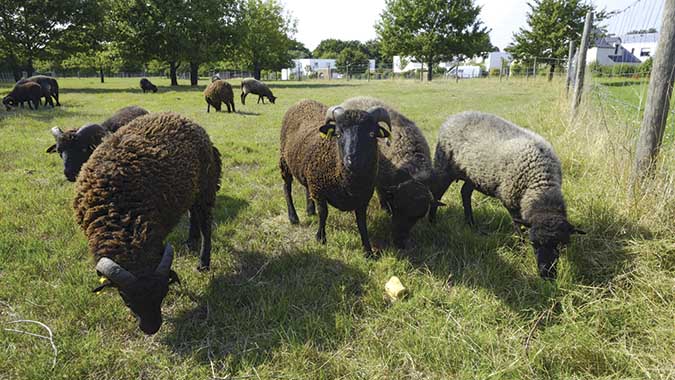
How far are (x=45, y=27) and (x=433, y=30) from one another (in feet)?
124

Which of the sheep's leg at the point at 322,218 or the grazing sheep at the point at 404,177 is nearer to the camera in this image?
the grazing sheep at the point at 404,177

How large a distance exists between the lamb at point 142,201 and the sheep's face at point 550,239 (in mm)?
3305

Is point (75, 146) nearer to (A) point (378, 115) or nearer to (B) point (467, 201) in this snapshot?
(A) point (378, 115)

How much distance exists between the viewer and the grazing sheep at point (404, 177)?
13.4 feet

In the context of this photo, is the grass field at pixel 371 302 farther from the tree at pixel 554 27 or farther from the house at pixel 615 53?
the tree at pixel 554 27

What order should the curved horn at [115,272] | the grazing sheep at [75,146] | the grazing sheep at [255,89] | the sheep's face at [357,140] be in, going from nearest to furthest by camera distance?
the curved horn at [115,272] < the sheep's face at [357,140] < the grazing sheep at [75,146] < the grazing sheep at [255,89]

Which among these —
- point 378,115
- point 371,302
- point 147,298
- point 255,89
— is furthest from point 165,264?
point 255,89

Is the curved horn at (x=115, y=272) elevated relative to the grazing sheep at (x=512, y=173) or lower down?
lower down

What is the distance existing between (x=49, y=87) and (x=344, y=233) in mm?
17909

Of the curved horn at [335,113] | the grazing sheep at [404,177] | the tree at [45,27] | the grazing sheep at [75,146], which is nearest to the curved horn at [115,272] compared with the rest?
the curved horn at [335,113]

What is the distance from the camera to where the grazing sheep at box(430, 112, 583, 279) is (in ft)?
11.5

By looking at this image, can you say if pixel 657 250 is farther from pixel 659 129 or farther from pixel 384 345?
pixel 384 345

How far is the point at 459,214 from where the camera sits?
16.9 feet

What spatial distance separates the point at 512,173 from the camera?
4.25 m
